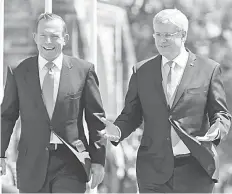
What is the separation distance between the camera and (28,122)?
5.22m

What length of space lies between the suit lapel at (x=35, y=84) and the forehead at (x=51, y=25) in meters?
0.29

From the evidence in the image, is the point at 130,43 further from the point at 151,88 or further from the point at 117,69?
the point at 151,88

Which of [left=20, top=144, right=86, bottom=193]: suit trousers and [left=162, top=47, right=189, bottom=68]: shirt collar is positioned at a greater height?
[left=162, top=47, right=189, bottom=68]: shirt collar

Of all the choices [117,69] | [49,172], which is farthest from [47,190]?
[117,69]

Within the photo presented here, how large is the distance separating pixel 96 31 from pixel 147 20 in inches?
21.1

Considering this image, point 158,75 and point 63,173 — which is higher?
point 158,75

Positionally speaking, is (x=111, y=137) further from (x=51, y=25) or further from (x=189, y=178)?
(x=51, y=25)

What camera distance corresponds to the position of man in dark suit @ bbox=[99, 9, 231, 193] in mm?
5043

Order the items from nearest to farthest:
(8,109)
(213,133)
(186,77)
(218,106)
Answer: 1. (213,133)
2. (218,106)
3. (186,77)
4. (8,109)

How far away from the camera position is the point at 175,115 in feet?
16.7

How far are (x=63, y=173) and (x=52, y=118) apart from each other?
413mm

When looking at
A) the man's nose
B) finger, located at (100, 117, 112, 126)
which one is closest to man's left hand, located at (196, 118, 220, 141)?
finger, located at (100, 117, 112, 126)

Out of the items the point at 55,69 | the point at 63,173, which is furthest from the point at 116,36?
the point at 63,173

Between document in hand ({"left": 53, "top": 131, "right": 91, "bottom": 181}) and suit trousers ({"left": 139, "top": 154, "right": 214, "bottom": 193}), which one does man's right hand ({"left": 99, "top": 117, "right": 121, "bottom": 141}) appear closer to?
document in hand ({"left": 53, "top": 131, "right": 91, "bottom": 181})
